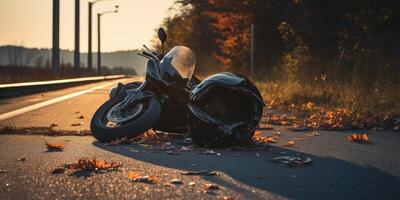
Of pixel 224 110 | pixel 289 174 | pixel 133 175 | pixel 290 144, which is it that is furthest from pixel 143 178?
pixel 290 144

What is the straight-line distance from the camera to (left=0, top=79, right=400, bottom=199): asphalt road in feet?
14.2

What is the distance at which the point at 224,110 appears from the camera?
695 centimetres

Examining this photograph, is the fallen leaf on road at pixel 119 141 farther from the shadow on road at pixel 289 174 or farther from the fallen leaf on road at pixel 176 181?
the fallen leaf on road at pixel 176 181

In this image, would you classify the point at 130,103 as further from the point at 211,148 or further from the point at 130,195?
the point at 130,195

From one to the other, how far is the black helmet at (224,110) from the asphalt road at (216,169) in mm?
223

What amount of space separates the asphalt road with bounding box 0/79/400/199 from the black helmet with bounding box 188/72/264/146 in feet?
0.73

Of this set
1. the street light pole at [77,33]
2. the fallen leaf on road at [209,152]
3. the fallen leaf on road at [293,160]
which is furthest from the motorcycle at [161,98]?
the street light pole at [77,33]

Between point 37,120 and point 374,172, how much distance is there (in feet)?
21.9

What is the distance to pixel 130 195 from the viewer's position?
4223mm

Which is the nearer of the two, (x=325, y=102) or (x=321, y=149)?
(x=321, y=149)

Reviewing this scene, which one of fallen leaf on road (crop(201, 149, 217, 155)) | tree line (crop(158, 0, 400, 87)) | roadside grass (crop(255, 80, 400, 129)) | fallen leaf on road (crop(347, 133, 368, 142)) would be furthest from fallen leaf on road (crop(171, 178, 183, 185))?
tree line (crop(158, 0, 400, 87))

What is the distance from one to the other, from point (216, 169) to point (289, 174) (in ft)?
2.04

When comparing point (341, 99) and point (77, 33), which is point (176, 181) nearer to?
point (341, 99)

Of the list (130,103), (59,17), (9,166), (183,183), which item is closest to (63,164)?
(9,166)
